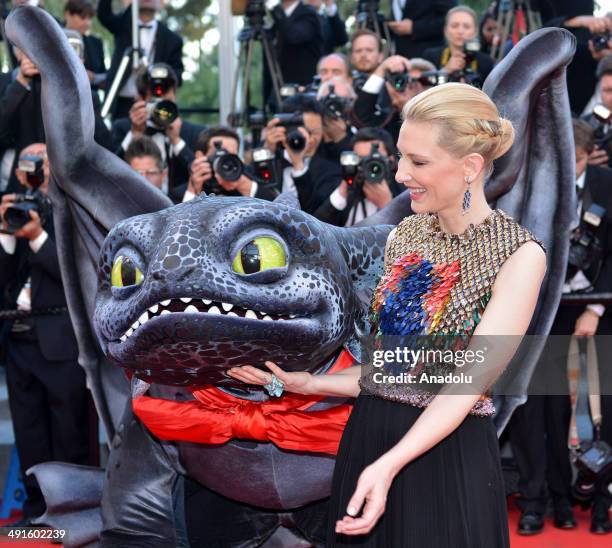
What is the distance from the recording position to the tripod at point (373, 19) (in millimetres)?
6680

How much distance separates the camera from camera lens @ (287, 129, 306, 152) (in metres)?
4.82

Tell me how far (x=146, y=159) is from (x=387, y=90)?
4.51 feet

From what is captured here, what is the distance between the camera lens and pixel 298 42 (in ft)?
21.3

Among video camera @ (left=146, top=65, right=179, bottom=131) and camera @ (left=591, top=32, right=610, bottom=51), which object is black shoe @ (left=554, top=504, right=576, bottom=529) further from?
camera @ (left=591, top=32, right=610, bottom=51)

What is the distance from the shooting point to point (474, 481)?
196 centimetres

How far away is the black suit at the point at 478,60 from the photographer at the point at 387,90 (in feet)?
1.07

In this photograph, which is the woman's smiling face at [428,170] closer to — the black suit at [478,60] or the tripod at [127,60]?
the black suit at [478,60]

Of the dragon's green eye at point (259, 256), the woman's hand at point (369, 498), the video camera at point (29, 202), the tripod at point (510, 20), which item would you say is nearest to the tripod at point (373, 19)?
the tripod at point (510, 20)

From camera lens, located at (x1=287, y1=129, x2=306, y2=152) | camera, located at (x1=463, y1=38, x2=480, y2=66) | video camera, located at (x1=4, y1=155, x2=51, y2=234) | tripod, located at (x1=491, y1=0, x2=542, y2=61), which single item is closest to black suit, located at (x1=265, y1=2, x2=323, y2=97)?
tripod, located at (x1=491, y1=0, x2=542, y2=61)

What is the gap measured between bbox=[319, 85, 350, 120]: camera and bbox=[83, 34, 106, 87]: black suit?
1.63m

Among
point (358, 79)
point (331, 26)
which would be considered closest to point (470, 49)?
point (358, 79)

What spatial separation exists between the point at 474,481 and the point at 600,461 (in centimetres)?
240

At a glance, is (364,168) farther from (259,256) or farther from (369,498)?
(369,498)

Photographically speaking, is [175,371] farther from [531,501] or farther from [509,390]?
[531,501]
